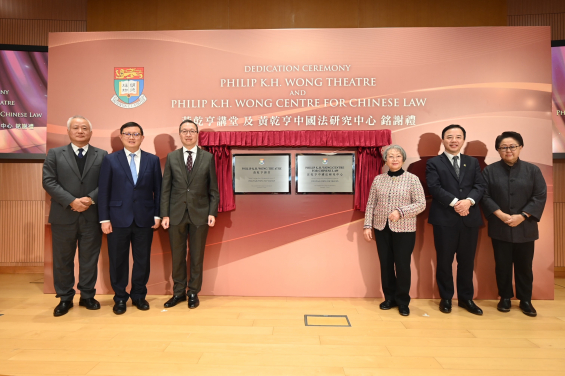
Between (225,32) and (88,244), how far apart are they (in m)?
2.69

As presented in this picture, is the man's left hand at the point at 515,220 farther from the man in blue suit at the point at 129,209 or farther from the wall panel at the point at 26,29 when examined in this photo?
the wall panel at the point at 26,29

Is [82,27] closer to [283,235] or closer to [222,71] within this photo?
[222,71]

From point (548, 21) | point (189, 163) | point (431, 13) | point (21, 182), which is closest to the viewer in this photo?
point (189, 163)

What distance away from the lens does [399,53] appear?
364cm

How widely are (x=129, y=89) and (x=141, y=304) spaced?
2.36 m

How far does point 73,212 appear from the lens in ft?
10.2

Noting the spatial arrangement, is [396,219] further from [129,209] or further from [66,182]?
[66,182]

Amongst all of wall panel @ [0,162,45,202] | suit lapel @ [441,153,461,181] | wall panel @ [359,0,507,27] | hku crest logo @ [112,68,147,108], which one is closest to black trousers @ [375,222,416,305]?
suit lapel @ [441,153,461,181]

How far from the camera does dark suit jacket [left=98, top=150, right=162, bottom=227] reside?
10.1 feet

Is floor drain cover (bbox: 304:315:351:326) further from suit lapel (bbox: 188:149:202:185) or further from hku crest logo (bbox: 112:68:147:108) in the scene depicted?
hku crest logo (bbox: 112:68:147:108)

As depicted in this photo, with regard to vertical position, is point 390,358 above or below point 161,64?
below

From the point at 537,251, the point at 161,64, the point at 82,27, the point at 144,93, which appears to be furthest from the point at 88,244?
the point at 537,251

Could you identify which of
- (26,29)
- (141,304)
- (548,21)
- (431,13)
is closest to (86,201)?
(141,304)

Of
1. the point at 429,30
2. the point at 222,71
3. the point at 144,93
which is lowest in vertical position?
the point at 144,93
